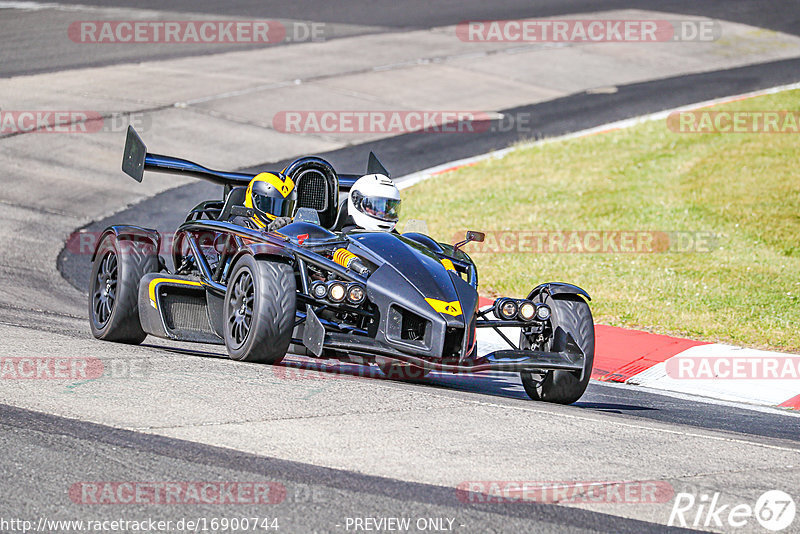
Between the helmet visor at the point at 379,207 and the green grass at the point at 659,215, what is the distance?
13.2 ft

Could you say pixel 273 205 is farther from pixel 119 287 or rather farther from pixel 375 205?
pixel 119 287

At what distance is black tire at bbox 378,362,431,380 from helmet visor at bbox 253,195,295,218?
1.59 m

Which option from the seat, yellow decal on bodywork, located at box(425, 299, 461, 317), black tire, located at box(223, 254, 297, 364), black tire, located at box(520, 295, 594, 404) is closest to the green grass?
black tire, located at box(520, 295, 594, 404)

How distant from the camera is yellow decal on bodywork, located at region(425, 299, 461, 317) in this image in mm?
7754

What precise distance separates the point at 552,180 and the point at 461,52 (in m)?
9.69

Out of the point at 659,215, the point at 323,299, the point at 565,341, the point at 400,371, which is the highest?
the point at 659,215

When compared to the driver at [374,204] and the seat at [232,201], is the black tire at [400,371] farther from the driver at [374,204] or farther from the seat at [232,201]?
the seat at [232,201]

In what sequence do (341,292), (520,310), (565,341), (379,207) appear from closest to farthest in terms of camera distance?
(341,292) < (565,341) < (520,310) < (379,207)

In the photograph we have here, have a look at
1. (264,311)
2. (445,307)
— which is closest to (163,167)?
(264,311)

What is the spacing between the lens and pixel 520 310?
839 cm

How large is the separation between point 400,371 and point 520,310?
4.97 ft

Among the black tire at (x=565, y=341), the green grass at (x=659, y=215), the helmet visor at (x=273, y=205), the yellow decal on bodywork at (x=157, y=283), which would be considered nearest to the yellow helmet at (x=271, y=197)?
the helmet visor at (x=273, y=205)

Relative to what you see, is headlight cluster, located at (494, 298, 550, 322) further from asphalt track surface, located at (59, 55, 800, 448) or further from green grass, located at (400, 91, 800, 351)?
green grass, located at (400, 91, 800, 351)

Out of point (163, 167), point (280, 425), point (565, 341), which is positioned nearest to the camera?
point (280, 425)
